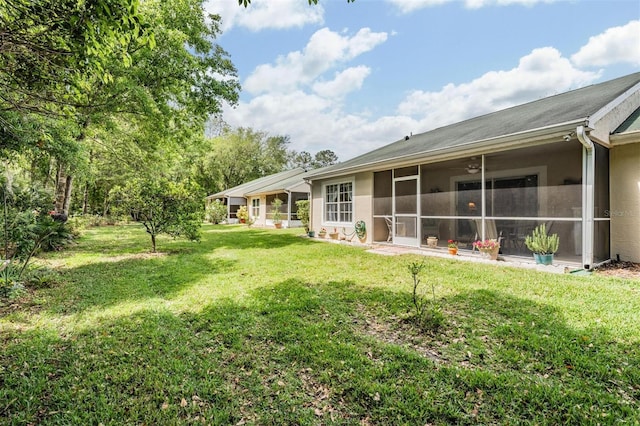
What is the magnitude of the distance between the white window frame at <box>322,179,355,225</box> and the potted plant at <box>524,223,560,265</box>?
20.1ft

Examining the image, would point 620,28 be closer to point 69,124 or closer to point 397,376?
point 397,376

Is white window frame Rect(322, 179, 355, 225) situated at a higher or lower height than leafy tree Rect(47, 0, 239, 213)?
lower

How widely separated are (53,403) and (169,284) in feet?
11.2

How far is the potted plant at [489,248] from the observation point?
711cm

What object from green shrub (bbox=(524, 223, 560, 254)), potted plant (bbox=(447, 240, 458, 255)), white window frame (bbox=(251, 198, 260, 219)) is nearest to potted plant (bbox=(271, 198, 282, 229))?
white window frame (bbox=(251, 198, 260, 219))

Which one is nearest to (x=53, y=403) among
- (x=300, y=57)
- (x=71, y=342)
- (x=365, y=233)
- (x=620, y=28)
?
(x=71, y=342)

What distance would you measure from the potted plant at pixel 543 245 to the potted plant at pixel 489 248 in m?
0.70

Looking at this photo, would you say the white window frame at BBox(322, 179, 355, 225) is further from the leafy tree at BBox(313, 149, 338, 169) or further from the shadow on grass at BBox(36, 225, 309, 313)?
the leafy tree at BBox(313, 149, 338, 169)

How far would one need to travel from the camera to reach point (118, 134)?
11781 mm

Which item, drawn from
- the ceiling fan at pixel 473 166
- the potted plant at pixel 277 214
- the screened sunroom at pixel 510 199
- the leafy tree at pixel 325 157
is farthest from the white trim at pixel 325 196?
the leafy tree at pixel 325 157

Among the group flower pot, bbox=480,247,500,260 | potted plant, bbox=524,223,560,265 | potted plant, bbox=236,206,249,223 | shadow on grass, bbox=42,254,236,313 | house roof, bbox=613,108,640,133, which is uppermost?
house roof, bbox=613,108,640,133

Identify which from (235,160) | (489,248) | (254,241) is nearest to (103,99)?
(254,241)

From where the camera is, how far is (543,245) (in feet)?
20.7

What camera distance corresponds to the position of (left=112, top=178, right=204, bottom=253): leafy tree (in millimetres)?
8672
